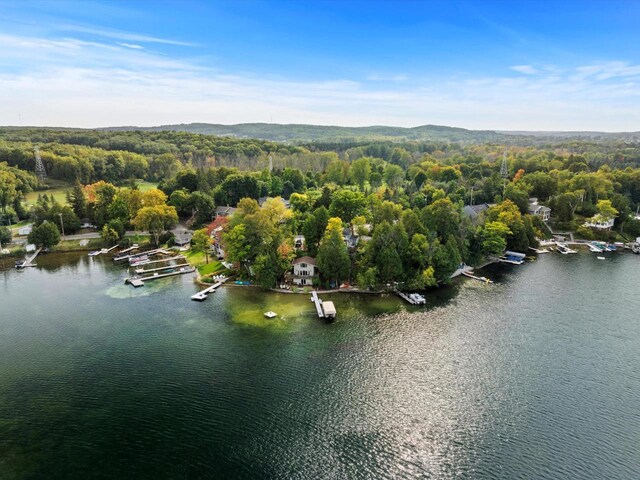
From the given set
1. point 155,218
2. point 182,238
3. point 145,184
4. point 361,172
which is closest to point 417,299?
point 182,238

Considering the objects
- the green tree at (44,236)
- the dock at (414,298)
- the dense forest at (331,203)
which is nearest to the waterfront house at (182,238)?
the dense forest at (331,203)

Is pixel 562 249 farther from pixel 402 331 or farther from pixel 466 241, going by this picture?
pixel 402 331

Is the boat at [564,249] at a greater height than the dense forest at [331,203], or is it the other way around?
the dense forest at [331,203]

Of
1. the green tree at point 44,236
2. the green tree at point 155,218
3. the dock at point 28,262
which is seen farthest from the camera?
the green tree at point 155,218

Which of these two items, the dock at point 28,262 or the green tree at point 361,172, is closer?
the dock at point 28,262

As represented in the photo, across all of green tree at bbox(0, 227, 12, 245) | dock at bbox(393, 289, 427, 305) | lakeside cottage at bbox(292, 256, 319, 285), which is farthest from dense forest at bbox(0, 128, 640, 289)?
green tree at bbox(0, 227, 12, 245)

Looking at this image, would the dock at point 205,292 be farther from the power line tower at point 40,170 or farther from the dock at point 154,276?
the power line tower at point 40,170

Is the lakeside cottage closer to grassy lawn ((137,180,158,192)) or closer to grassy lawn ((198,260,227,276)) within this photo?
grassy lawn ((198,260,227,276))

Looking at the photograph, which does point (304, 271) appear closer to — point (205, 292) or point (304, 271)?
point (304, 271)

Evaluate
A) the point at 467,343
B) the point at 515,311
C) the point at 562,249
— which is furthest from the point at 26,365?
the point at 562,249
